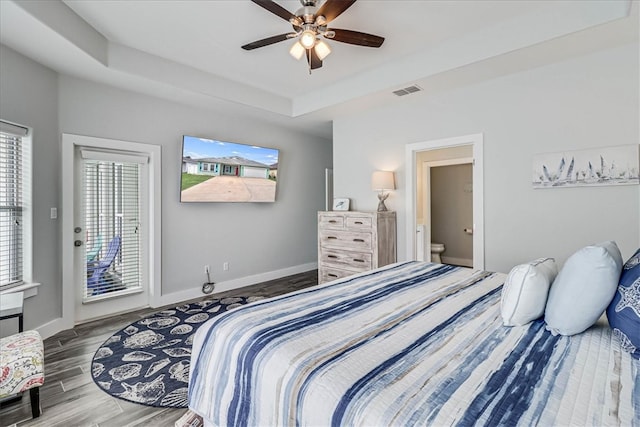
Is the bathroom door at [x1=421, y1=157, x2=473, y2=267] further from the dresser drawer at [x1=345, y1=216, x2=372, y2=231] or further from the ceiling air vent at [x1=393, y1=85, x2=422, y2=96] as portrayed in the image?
the ceiling air vent at [x1=393, y1=85, x2=422, y2=96]

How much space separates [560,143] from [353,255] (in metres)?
2.52

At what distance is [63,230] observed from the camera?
3.22 m

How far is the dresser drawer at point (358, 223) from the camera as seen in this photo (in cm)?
402

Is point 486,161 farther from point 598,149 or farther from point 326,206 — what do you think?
point 326,206

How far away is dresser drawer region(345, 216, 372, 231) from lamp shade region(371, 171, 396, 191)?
46 centimetres

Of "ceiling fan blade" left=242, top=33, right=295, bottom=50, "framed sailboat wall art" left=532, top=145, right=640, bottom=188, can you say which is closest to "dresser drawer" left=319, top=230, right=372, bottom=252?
"framed sailboat wall art" left=532, top=145, right=640, bottom=188

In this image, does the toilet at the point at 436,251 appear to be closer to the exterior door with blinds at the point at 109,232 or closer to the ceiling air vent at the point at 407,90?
the ceiling air vent at the point at 407,90

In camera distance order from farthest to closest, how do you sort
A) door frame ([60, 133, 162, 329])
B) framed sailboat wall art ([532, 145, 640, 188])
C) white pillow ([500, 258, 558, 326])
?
door frame ([60, 133, 162, 329]) → framed sailboat wall art ([532, 145, 640, 188]) → white pillow ([500, 258, 558, 326])

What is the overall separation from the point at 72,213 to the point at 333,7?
3.25 metres

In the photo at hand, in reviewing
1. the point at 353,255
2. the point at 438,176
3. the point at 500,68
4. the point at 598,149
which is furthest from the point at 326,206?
the point at 598,149

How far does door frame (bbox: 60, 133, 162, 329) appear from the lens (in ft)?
10.6

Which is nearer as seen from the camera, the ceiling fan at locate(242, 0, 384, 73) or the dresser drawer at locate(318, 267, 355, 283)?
the ceiling fan at locate(242, 0, 384, 73)

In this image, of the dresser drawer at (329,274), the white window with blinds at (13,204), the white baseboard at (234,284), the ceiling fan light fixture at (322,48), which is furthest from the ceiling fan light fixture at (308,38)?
the white baseboard at (234,284)

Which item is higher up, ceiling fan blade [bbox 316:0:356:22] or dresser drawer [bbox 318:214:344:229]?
ceiling fan blade [bbox 316:0:356:22]
